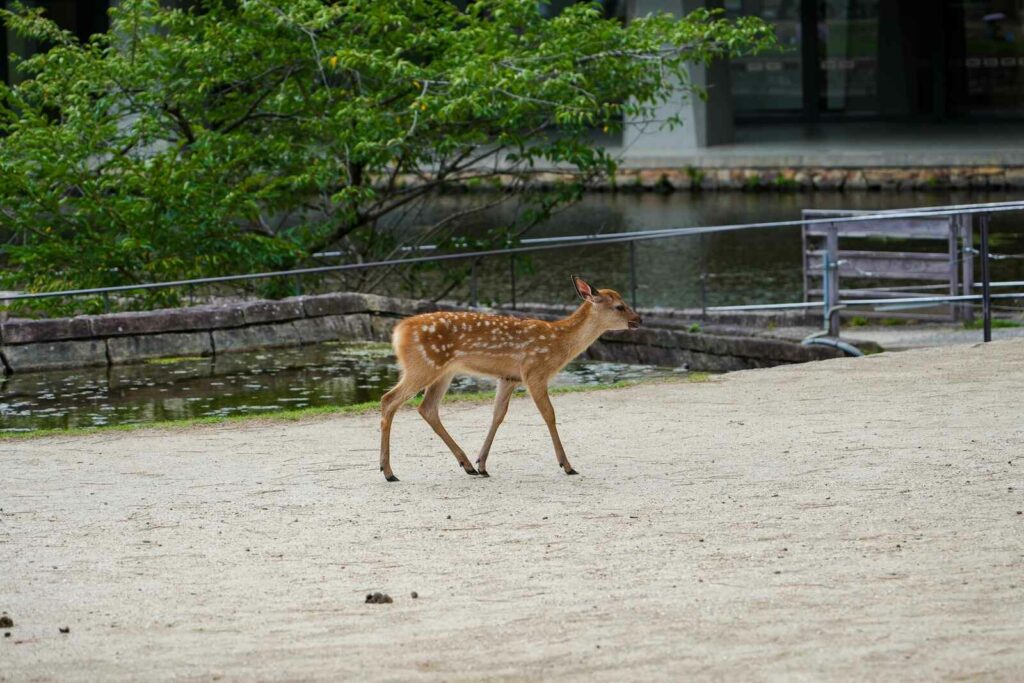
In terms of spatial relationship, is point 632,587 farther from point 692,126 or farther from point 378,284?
point 692,126

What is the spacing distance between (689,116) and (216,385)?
28.0m

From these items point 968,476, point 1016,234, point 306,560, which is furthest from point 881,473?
point 1016,234

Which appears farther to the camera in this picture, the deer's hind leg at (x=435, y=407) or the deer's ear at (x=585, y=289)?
the deer's ear at (x=585, y=289)

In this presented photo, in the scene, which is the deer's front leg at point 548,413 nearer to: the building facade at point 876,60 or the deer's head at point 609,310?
the deer's head at point 609,310

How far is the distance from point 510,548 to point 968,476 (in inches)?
125

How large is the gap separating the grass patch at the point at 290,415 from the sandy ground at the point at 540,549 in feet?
1.09

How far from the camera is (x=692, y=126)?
42.6 meters

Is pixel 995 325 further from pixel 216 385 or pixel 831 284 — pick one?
pixel 216 385

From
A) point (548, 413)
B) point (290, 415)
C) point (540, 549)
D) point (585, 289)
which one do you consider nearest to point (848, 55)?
point (290, 415)

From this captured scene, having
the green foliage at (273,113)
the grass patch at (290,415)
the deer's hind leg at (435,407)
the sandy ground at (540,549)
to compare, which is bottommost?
the grass patch at (290,415)

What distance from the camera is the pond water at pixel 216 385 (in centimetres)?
1491

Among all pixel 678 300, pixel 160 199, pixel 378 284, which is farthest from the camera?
pixel 678 300

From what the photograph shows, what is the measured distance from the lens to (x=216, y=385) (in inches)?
642

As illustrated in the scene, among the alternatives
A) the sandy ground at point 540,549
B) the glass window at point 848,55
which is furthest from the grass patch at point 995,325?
the glass window at point 848,55
